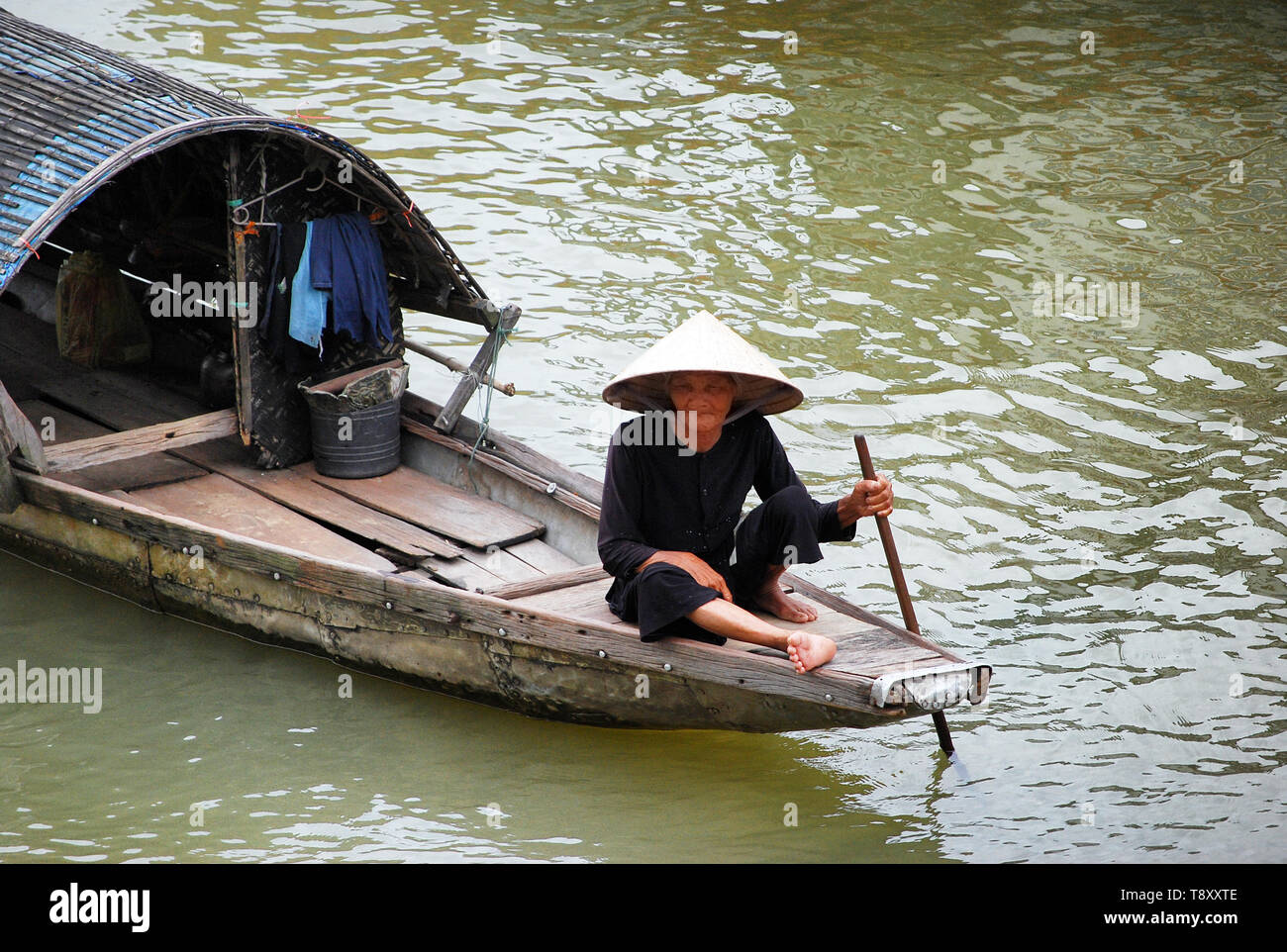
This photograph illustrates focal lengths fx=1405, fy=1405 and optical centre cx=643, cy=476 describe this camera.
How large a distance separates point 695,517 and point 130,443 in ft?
8.80

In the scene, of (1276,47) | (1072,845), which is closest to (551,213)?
(1072,845)

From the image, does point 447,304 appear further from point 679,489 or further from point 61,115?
point 679,489

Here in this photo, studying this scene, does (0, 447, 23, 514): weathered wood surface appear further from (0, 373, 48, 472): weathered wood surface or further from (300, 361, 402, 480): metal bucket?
(300, 361, 402, 480): metal bucket

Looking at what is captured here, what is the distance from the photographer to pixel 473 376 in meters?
6.37

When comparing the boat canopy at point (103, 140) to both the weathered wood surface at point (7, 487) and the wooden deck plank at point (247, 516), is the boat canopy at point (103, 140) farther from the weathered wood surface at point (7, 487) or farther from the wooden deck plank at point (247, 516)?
the wooden deck plank at point (247, 516)

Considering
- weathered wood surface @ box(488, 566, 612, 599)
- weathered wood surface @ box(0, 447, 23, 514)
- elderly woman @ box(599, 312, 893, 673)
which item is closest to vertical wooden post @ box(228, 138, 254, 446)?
weathered wood surface @ box(0, 447, 23, 514)

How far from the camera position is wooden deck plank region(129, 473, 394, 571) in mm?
5852

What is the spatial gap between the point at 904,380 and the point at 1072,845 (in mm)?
3613

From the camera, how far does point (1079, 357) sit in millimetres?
8172

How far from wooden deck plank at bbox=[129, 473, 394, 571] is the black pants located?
1.52 meters

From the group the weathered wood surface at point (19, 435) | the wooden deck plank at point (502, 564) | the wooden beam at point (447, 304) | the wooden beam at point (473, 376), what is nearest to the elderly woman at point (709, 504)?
the wooden deck plank at point (502, 564)

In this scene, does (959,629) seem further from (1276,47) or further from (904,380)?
(1276,47)

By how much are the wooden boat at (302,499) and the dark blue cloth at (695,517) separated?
7.5 inches

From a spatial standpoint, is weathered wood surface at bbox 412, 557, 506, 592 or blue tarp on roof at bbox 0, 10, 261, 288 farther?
weathered wood surface at bbox 412, 557, 506, 592
